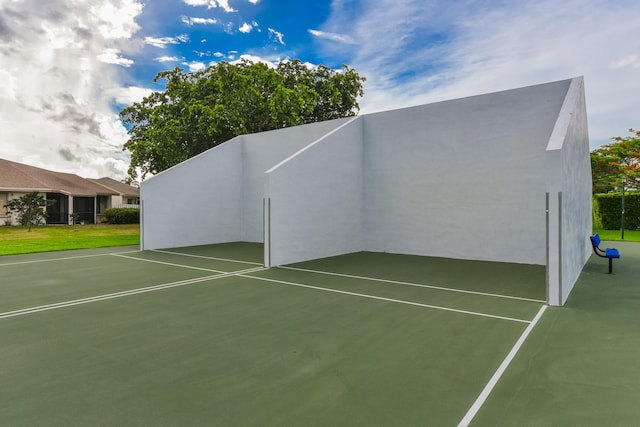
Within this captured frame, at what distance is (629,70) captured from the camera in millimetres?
18094

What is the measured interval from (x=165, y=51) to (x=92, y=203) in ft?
49.3

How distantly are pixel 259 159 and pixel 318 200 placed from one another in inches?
207

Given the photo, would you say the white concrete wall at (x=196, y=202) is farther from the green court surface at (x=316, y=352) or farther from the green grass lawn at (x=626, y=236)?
the green grass lawn at (x=626, y=236)

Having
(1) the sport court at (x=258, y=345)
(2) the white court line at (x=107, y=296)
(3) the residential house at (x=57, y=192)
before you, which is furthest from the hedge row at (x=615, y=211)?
(3) the residential house at (x=57, y=192)

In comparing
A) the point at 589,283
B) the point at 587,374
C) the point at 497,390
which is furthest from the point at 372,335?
the point at 589,283

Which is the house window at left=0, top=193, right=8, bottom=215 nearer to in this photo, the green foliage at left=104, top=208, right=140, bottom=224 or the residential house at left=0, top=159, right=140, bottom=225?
the residential house at left=0, top=159, right=140, bottom=225

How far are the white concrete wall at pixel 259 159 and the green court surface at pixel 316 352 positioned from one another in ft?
24.5

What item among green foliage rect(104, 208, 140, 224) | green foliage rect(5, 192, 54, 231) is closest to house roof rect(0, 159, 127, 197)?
green foliage rect(104, 208, 140, 224)

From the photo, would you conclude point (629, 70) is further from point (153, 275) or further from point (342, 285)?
point (153, 275)

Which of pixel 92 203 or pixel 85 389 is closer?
pixel 85 389

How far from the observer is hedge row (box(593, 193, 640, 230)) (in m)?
19.3

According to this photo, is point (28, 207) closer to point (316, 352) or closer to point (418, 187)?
point (418, 187)

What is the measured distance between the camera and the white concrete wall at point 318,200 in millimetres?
9523

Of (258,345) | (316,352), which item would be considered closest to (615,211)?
(316,352)
